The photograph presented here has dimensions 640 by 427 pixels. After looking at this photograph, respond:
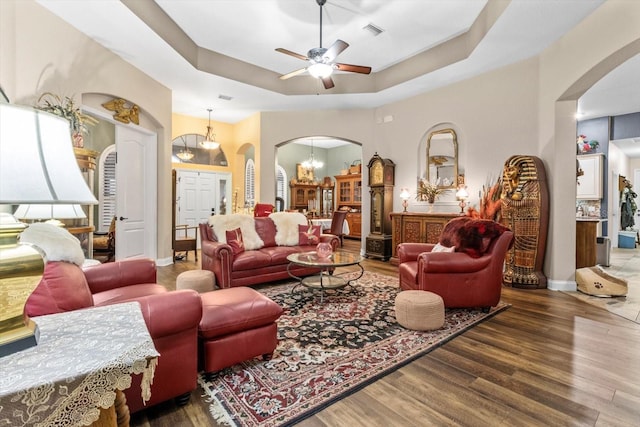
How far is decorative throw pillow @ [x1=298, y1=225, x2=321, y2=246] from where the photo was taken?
4.77 meters

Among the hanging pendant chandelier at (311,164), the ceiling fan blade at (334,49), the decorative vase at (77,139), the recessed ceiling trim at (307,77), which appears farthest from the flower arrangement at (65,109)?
the hanging pendant chandelier at (311,164)

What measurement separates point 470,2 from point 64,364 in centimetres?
478

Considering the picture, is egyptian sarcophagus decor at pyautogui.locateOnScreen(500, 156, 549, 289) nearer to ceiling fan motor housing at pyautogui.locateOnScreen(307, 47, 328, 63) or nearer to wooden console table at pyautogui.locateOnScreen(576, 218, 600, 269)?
wooden console table at pyautogui.locateOnScreen(576, 218, 600, 269)

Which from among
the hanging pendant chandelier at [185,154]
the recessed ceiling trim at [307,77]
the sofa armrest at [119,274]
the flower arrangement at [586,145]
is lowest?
the sofa armrest at [119,274]

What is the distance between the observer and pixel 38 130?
886 millimetres

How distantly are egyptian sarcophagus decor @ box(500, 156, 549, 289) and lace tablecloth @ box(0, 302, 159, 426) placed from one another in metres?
4.51

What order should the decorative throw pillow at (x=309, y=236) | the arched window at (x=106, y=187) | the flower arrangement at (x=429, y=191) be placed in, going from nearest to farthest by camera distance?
the decorative throw pillow at (x=309, y=236) → the flower arrangement at (x=429, y=191) → the arched window at (x=106, y=187)

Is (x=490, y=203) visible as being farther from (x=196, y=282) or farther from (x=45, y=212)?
(x=45, y=212)

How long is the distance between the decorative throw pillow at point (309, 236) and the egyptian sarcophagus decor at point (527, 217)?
107 inches

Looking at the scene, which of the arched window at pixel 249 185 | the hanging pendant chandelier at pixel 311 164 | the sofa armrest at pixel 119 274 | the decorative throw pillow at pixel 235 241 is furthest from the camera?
the hanging pendant chandelier at pixel 311 164

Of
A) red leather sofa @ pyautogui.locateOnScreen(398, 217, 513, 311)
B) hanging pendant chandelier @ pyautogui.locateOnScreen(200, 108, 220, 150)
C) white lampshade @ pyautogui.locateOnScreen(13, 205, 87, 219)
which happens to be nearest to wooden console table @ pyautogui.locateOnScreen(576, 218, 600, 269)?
red leather sofa @ pyautogui.locateOnScreen(398, 217, 513, 311)

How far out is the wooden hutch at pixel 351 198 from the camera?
379 inches

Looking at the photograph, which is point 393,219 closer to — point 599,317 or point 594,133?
point 599,317

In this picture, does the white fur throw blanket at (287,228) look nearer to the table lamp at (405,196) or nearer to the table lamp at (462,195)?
the table lamp at (405,196)
